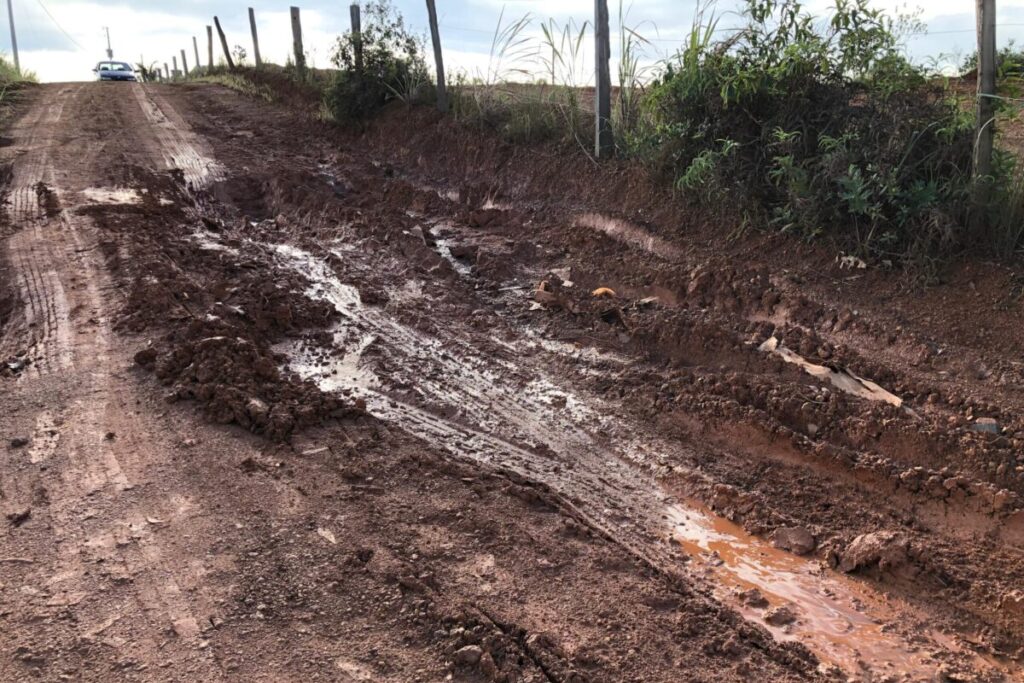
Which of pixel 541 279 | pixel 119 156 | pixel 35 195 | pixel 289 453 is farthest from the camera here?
pixel 119 156

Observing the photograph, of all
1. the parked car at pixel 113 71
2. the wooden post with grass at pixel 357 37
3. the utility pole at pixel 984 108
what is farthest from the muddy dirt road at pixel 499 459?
the parked car at pixel 113 71

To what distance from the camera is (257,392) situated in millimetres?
4004

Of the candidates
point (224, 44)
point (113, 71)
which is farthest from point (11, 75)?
point (113, 71)

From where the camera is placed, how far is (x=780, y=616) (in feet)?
8.91

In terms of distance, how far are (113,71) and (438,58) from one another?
71.6 feet

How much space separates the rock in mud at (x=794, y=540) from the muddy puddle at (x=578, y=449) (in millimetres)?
43

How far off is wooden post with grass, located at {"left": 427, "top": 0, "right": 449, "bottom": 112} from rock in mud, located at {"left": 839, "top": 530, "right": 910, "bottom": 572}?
825 centimetres

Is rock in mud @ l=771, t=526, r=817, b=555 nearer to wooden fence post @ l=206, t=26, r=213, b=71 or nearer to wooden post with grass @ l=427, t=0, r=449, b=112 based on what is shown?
wooden post with grass @ l=427, t=0, r=449, b=112

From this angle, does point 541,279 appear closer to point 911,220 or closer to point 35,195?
point 911,220

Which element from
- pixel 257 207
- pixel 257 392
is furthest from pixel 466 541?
pixel 257 207

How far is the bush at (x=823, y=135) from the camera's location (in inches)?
195

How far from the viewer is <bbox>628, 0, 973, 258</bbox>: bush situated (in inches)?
195

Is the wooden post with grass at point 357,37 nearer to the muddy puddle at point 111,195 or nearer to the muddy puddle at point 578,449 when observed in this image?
the muddy puddle at point 111,195

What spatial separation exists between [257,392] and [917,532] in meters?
3.29
